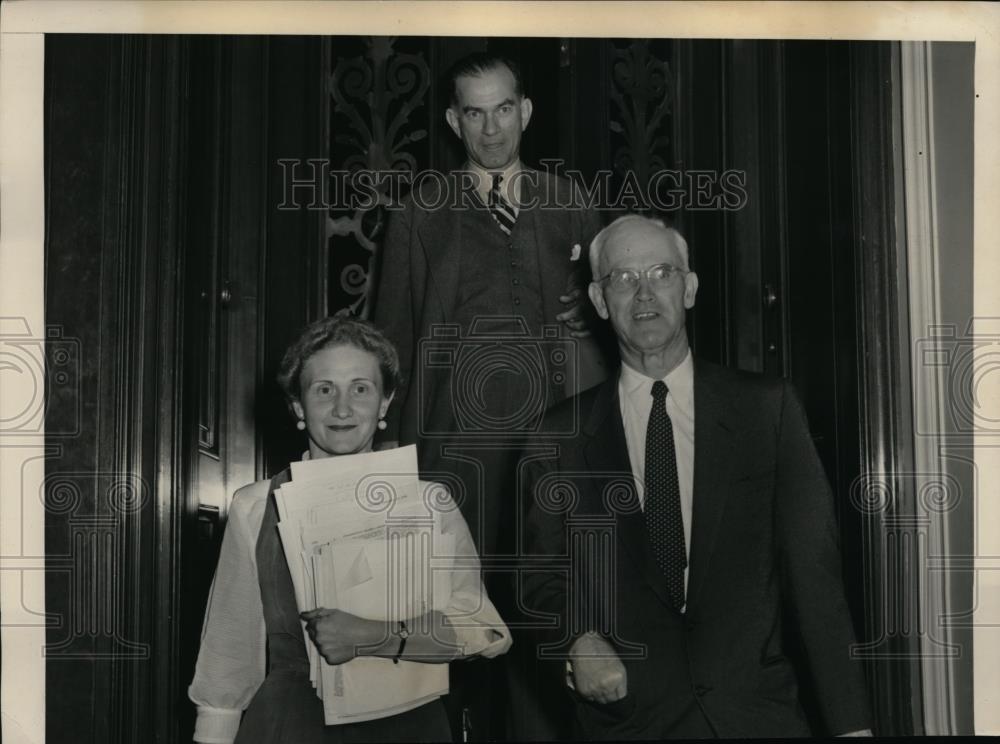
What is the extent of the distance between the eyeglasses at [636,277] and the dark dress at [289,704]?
1.09 metres

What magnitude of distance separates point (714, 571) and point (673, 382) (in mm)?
501

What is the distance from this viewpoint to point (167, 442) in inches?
132

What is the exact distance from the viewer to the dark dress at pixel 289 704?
323 cm

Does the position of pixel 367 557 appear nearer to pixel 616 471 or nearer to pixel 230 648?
pixel 230 648

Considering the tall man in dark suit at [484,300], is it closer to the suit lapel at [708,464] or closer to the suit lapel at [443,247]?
the suit lapel at [443,247]

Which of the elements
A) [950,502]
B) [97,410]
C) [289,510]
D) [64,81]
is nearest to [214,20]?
[64,81]

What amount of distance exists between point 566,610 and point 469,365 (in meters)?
0.68

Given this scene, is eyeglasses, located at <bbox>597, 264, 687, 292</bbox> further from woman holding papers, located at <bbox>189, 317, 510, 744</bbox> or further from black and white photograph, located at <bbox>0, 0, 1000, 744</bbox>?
woman holding papers, located at <bbox>189, 317, 510, 744</bbox>

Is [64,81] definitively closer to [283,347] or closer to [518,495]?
[283,347]

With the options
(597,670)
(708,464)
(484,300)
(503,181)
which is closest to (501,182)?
(503,181)

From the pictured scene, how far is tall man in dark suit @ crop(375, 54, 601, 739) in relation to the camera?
340 cm

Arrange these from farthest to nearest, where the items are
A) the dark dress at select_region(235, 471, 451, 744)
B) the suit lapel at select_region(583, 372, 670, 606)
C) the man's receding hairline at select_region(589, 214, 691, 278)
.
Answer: the man's receding hairline at select_region(589, 214, 691, 278)
the suit lapel at select_region(583, 372, 670, 606)
the dark dress at select_region(235, 471, 451, 744)

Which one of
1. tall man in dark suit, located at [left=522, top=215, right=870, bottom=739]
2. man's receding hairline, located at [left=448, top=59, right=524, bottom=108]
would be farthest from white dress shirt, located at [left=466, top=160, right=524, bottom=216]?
tall man in dark suit, located at [left=522, top=215, right=870, bottom=739]

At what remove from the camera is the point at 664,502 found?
3.36m
